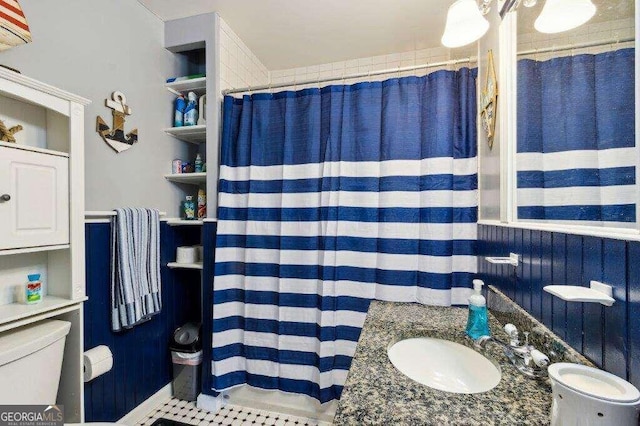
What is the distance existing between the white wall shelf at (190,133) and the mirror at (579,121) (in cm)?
178

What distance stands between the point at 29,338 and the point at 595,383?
5.53 feet

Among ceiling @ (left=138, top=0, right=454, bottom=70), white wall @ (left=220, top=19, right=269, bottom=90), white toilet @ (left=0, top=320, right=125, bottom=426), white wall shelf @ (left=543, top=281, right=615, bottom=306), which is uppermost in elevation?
ceiling @ (left=138, top=0, right=454, bottom=70)

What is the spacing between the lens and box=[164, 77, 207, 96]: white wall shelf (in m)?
1.91

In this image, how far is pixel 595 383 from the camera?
1.69 feet

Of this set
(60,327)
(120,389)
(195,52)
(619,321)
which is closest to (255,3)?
(195,52)

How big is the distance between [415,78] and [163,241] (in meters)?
1.85

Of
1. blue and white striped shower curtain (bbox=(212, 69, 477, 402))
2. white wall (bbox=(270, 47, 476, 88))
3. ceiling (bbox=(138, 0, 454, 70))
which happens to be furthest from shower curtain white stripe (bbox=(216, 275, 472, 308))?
ceiling (bbox=(138, 0, 454, 70))

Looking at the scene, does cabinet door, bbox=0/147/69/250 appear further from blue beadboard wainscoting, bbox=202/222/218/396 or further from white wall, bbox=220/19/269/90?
white wall, bbox=220/19/269/90

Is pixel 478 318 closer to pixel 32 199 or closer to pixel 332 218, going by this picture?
pixel 332 218

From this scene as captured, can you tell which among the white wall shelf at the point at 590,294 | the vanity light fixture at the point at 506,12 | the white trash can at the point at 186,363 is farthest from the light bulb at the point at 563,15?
the white trash can at the point at 186,363

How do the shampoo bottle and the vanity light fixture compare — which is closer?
the vanity light fixture

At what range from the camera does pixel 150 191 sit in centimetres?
185

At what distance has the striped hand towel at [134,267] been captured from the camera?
4.98 feet

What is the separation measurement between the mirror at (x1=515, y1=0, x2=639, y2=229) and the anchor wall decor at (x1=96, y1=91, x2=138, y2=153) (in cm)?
198
